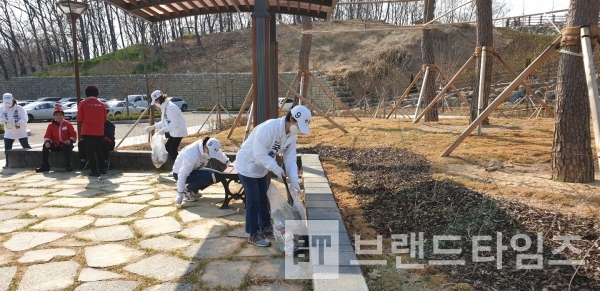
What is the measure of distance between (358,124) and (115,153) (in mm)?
5921

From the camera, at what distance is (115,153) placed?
280 inches

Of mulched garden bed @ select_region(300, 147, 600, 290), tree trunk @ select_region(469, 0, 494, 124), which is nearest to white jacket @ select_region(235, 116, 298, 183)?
mulched garden bed @ select_region(300, 147, 600, 290)

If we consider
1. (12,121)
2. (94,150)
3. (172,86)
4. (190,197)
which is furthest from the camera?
(172,86)

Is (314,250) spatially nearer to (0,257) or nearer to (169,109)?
(0,257)

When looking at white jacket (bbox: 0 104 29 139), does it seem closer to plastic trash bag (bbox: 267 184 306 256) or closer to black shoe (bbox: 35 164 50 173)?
black shoe (bbox: 35 164 50 173)

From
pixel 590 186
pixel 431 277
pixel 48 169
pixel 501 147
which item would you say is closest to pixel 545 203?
pixel 590 186

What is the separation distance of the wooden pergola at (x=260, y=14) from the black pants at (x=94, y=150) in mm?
2055

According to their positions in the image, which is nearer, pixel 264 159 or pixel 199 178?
pixel 264 159

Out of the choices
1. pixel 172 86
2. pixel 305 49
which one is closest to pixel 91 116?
pixel 305 49

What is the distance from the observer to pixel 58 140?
7004 millimetres

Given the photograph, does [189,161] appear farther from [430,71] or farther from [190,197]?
[430,71]

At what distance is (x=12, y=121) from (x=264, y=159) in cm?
670

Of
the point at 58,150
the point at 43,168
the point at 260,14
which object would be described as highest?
the point at 260,14

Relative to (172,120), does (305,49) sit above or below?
above
